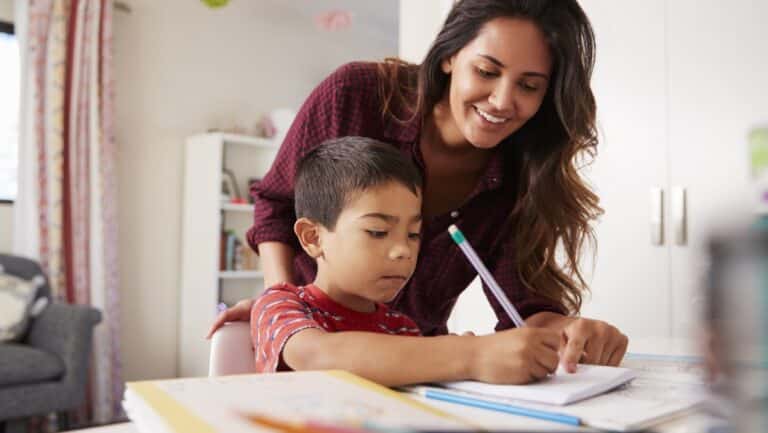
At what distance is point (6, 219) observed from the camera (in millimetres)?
3840

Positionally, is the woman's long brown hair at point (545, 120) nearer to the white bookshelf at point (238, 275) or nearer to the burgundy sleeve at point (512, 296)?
the burgundy sleeve at point (512, 296)

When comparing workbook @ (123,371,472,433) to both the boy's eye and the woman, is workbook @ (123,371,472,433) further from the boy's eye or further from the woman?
the woman

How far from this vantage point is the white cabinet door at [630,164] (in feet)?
8.31

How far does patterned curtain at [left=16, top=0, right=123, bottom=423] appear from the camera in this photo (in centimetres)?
378

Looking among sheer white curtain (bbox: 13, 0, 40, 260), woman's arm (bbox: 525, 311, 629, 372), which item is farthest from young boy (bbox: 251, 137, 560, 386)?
sheer white curtain (bbox: 13, 0, 40, 260)

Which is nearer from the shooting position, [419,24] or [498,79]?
[498,79]

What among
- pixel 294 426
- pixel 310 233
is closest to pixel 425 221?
pixel 310 233

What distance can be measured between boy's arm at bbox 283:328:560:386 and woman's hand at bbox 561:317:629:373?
17 cm

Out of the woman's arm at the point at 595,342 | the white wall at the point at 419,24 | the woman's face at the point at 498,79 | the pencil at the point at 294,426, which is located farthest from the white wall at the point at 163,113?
the pencil at the point at 294,426

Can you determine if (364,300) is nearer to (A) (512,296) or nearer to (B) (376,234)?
(B) (376,234)

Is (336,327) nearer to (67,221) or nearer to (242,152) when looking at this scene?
(67,221)

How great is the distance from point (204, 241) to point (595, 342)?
3.77 meters

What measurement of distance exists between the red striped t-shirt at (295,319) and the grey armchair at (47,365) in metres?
2.57

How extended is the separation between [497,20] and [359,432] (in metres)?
1.02
